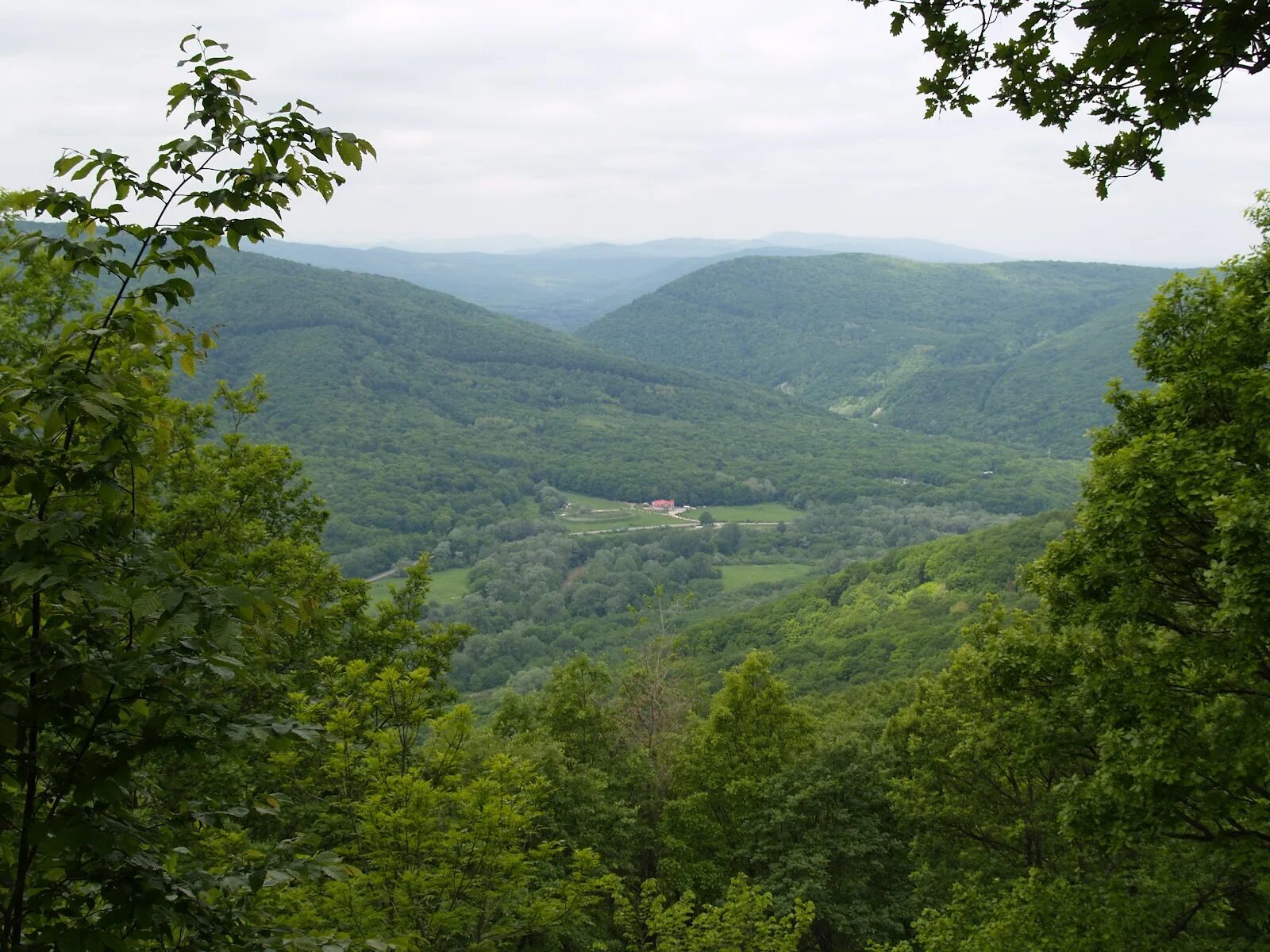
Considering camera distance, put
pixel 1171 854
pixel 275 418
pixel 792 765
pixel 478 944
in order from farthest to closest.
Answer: pixel 275 418, pixel 792 765, pixel 1171 854, pixel 478 944

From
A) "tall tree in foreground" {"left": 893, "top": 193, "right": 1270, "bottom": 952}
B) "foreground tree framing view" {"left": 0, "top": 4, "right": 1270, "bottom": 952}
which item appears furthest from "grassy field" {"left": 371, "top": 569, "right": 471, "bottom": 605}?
"tall tree in foreground" {"left": 893, "top": 193, "right": 1270, "bottom": 952}

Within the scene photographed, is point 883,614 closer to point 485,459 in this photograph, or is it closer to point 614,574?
point 614,574

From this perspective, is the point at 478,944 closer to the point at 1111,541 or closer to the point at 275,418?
the point at 1111,541

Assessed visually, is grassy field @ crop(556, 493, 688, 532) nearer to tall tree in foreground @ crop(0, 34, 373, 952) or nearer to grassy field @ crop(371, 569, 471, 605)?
grassy field @ crop(371, 569, 471, 605)

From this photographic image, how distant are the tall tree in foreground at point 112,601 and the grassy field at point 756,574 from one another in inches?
4293

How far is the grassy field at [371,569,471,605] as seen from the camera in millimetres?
101812

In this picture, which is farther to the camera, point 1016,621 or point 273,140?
point 1016,621

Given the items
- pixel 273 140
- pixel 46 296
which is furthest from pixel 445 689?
pixel 273 140

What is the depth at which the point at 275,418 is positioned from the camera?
168250 millimetres

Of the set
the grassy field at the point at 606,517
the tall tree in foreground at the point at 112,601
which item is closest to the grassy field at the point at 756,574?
the grassy field at the point at 606,517

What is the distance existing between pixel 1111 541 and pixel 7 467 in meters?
10.1

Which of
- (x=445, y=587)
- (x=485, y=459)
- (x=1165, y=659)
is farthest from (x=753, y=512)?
(x=1165, y=659)

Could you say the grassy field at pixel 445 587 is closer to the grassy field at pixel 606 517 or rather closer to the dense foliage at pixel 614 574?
the dense foliage at pixel 614 574

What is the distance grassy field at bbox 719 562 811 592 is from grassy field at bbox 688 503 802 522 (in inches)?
1063
